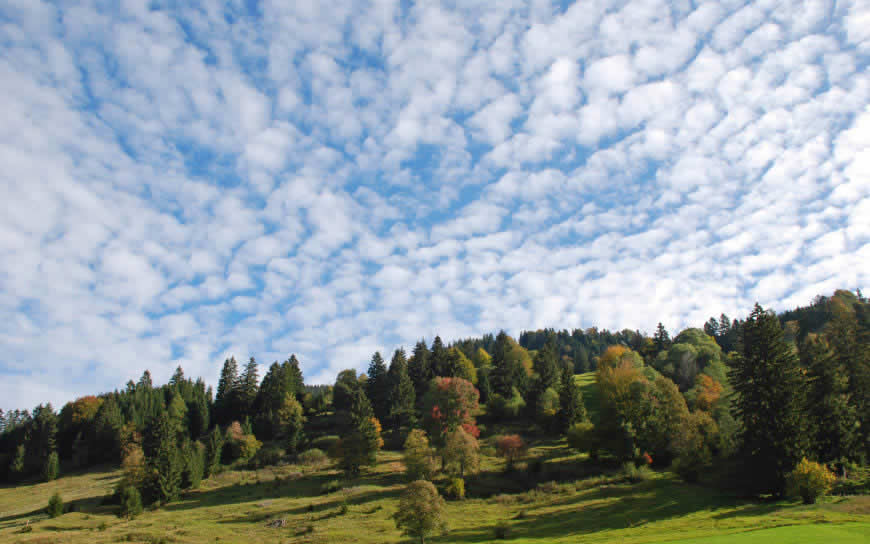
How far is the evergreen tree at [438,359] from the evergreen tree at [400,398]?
10163mm

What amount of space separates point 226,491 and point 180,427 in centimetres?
4166

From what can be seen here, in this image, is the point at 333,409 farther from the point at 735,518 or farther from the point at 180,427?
the point at 735,518

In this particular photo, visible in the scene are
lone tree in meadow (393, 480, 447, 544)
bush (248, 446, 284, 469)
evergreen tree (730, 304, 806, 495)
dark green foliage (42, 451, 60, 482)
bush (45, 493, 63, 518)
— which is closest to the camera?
lone tree in meadow (393, 480, 447, 544)

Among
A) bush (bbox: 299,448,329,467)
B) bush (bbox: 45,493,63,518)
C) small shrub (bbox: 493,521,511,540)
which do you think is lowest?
small shrub (bbox: 493,521,511,540)

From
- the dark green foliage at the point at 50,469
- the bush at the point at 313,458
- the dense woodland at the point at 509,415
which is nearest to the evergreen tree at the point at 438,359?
the dense woodland at the point at 509,415

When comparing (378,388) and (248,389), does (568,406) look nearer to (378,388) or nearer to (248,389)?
(378,388)

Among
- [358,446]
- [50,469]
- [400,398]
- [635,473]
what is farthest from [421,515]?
[50,469]

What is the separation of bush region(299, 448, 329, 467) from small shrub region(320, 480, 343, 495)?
22230mm

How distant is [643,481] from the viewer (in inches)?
2618

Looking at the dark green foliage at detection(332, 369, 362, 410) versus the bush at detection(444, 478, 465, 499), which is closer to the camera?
the bush at detection(444, 478, 465, 499)

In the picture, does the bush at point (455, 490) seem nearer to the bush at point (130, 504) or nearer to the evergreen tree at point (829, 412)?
the evergreen tree at point (829, 412)

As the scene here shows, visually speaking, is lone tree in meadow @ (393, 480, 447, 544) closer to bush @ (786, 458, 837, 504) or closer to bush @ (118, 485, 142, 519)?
bush @ (786, 458, 837, 504)

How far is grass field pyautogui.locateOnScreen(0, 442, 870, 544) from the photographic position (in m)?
42.2

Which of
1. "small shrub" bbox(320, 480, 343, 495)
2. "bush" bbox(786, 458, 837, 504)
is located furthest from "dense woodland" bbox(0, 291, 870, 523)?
"small shrub" bbox(320, 480, 343, 495)
